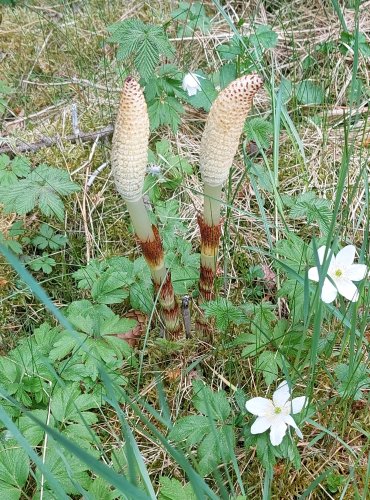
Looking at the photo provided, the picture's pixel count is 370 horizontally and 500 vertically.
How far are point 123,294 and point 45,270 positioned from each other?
0.41m

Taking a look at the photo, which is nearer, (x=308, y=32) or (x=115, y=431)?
(x=115, y=431)

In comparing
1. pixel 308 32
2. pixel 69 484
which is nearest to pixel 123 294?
pixel 69 484

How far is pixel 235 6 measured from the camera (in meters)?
3.52

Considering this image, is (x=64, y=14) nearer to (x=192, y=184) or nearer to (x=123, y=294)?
(x=192, y=184)

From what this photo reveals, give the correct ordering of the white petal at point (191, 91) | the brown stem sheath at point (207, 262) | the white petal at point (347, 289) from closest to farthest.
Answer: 1. the white petal at point (347, 289)
2. the brown stem sheath at point (207, 262)
3. the white petal at point (191, 91)

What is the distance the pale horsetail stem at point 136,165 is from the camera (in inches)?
56.1

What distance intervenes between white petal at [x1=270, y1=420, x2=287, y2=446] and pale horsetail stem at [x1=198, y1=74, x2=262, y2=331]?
527 millimetres

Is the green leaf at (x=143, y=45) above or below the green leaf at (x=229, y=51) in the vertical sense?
above

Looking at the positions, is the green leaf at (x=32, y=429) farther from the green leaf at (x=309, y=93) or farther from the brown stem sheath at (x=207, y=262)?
the green leaf at (x=309, y=93)

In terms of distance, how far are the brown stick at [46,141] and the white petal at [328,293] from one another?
147cm

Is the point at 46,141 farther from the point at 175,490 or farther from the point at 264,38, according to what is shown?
the point at 175,490

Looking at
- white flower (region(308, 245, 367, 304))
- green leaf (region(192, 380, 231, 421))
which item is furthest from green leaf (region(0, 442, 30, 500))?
white flower (region(308, 245, 367, 304))

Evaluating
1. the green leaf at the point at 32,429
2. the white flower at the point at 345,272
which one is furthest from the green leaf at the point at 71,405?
the white flower at the point at 345,272

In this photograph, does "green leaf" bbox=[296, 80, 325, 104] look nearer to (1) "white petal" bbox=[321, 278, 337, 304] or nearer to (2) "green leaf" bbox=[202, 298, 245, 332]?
(2) "green leaf" bbox=[202, 298, 245, 332]
